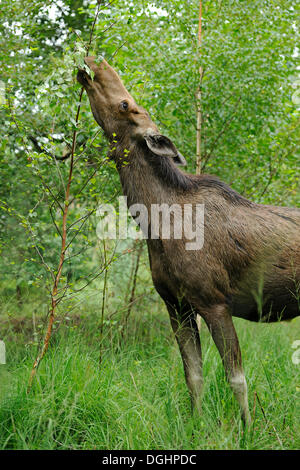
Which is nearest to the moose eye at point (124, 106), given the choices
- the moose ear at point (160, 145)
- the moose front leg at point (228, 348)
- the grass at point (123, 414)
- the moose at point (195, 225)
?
the moose at point (195, 225)

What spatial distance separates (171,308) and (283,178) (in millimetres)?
3828

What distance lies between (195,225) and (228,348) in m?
0.89

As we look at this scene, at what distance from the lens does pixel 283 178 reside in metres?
6.52

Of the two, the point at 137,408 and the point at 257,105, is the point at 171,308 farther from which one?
the point at 257,105

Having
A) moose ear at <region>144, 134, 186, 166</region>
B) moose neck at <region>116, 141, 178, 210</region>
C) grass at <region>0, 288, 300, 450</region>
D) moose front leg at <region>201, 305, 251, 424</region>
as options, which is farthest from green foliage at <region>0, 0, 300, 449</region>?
moose ear at <region>144, 134, 186, 166</region>

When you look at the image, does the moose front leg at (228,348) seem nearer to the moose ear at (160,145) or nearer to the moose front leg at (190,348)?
the moose front leg at (190,348)

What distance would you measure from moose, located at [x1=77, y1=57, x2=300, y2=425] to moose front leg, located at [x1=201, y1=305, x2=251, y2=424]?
1.8 inches

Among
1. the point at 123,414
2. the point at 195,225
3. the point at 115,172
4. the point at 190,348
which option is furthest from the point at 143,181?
the point at 115,172

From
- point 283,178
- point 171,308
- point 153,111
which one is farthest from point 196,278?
point 283,178

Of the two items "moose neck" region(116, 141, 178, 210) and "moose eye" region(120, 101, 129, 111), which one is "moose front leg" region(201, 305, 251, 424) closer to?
"moose neck" region(116, 141, 178, 210)

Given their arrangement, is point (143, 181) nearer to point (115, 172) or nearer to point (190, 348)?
point (190, 348)

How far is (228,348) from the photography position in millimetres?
3113

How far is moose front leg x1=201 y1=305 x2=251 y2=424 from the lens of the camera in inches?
122

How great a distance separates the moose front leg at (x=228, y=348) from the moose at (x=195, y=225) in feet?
0.15
